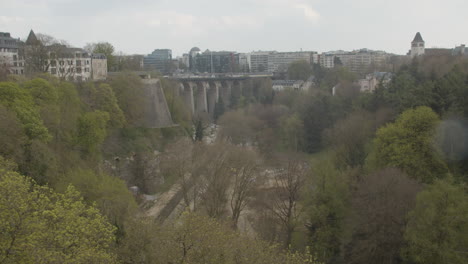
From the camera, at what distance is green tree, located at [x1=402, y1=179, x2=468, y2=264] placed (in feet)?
44.8

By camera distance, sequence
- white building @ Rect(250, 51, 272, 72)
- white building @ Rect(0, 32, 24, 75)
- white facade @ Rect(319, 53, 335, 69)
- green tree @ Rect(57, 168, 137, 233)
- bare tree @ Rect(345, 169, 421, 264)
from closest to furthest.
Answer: green tree @ Rect(57, 168, 137, 233), bare tree @ Rect(345, 169, 421, 264), white building @ Rect(0, 32, 24, 75), white facade @ Rect(319, 53, 335, 69), white building @ Rect(250, 51, 272, 72)

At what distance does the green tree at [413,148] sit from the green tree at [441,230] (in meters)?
4.73

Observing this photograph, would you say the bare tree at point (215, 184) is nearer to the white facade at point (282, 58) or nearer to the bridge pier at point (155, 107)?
the bridge pier at point (155, 107)

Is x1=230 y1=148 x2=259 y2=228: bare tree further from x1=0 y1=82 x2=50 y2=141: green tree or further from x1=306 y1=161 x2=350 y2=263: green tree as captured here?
x1=0 y1=82 x2=50 y2=141: green tree

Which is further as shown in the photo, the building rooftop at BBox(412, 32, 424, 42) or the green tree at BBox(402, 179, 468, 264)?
the building rooftop at BBox(412, 32, 424, 42)

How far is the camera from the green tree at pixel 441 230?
1366 cm

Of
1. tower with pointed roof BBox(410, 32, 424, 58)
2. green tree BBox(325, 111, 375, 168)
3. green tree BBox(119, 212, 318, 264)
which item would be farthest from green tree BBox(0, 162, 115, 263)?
tower with pointed roof BBox(410, 32, 424, 58)

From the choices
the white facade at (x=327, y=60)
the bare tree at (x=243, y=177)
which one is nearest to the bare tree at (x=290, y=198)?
the bare tree at (x=243, y=177)

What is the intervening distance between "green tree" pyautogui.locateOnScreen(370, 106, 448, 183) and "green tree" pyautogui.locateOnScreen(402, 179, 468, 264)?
15.5 ft

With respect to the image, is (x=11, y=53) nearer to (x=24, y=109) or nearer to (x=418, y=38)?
(x=24, y=109)

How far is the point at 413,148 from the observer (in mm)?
20016

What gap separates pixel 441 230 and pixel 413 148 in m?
6.79

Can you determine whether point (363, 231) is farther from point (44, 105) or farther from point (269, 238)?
point (44, 105)

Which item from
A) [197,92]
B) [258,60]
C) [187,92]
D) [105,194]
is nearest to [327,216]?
[105,194]
